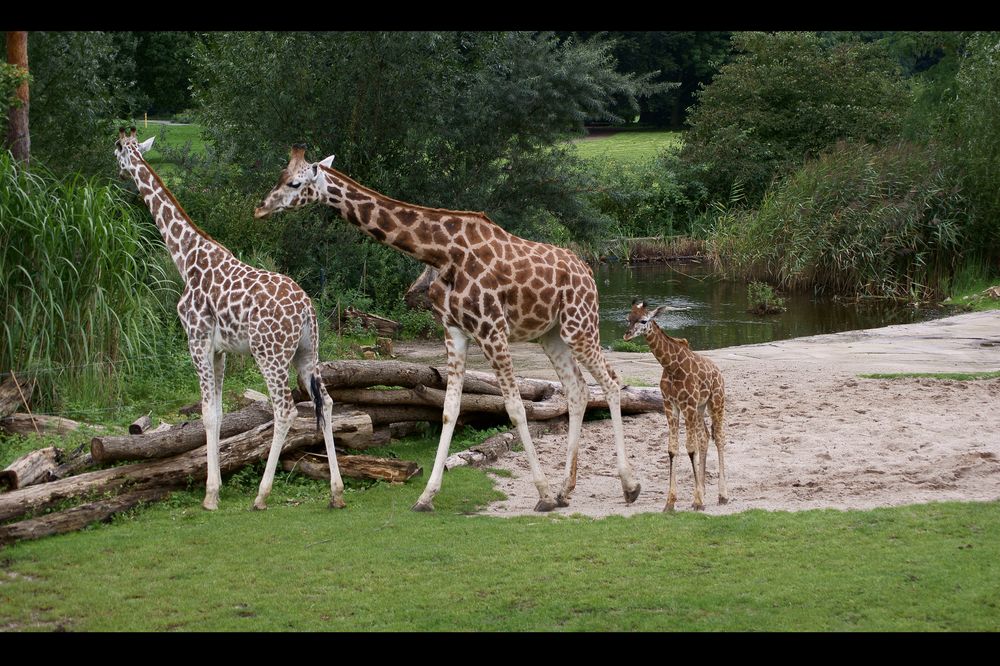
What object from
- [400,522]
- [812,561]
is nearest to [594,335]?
[400,522]

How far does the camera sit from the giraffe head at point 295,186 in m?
9.59

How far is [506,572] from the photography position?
757 cm

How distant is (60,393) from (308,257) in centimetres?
803

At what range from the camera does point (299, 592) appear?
287 inches

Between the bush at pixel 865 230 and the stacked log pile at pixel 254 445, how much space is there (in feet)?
46.7

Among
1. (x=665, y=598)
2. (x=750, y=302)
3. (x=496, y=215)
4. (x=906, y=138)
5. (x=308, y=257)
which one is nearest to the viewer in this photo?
(x=665, y=598)

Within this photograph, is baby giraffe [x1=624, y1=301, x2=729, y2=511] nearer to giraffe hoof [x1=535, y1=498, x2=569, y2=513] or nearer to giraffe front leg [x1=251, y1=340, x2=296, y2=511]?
giraffe hoof [x1=535, y1=498, x2=569, y2=513]

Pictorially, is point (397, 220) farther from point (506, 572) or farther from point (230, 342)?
point (506, 572)

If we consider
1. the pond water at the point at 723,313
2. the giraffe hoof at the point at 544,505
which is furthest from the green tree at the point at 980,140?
the giraffe hoof at the point at 544,505

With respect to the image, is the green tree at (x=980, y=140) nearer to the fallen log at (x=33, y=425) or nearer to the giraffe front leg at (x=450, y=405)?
the giraffe front leg at (x=450, y=405)

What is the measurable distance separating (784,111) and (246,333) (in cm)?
3140

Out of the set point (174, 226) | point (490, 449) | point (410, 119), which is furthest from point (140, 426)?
point (410, 119)

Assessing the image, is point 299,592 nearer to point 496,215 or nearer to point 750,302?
point 496,215

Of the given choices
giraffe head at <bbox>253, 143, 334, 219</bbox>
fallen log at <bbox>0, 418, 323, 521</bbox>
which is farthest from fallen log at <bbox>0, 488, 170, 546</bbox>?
giraffe head at <bbox>253, 143, 334, 219</bbox>
